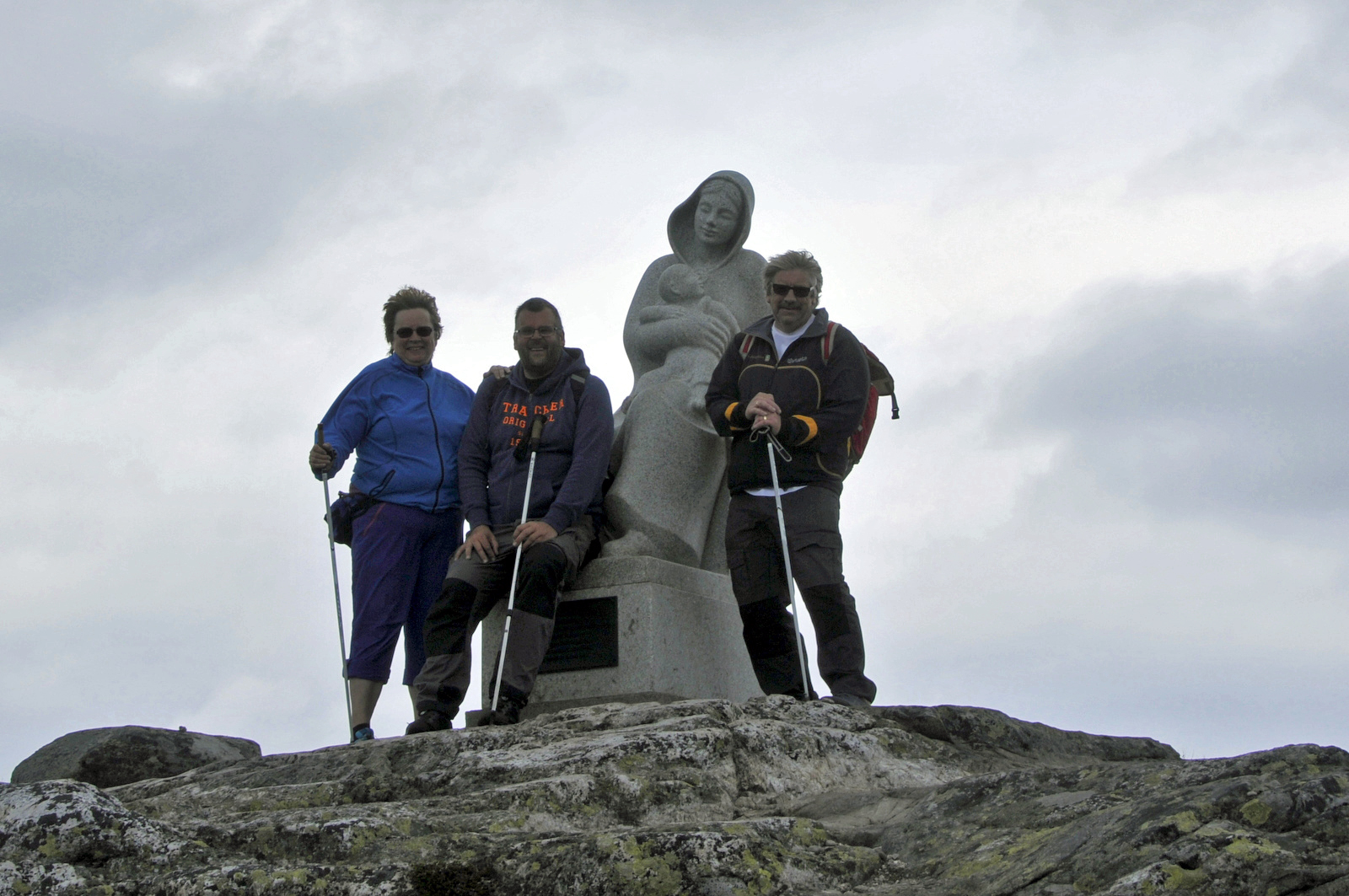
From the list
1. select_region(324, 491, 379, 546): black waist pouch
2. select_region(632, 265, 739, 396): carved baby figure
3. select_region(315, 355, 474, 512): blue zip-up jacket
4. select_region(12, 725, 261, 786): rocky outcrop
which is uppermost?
select_region(632, 265, 739, 396): carved baby figure

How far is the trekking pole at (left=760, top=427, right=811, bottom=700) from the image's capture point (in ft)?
19.6

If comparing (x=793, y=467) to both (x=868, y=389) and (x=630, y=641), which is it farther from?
(x=630, y=641)

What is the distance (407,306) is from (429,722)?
2.32m

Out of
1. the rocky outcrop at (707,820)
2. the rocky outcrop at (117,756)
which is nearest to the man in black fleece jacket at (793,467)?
the rocky outcrop at (707,820)

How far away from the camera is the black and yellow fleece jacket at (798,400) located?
624 cm

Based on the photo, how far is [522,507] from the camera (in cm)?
663

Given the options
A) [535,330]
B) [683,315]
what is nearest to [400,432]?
[535,330]

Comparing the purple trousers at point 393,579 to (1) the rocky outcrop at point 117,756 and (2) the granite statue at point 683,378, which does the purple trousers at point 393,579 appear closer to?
(2) the granite statue at point 683,378

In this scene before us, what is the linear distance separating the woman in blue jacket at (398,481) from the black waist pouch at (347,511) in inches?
1.5

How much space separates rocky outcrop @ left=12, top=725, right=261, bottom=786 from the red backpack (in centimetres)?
341

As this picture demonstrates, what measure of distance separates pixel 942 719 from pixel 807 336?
2045mm

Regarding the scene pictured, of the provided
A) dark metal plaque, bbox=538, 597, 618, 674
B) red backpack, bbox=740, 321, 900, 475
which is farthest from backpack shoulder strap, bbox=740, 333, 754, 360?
dark metal plaque, bbox=538, 597, 618, 674

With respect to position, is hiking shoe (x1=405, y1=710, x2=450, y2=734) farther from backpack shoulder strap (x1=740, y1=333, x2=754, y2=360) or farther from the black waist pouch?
backpack shoulder strap (x1=740, y1=333, x2=754, y2=360)

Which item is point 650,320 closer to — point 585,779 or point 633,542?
point 633,542
